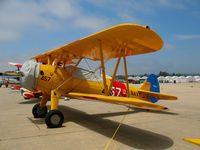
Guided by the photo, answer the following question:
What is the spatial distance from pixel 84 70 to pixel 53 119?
7.42ft

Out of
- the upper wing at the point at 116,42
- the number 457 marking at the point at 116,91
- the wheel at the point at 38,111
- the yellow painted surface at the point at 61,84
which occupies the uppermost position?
the upper wing at the point at 116,42

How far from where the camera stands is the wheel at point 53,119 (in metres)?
4.69

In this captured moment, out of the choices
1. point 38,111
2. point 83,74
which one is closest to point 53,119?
point 38,111

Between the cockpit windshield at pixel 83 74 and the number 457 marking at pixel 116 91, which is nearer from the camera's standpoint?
the cockpit windshield at pixel 83 74

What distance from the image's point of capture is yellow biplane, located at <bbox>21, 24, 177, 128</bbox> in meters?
4.16

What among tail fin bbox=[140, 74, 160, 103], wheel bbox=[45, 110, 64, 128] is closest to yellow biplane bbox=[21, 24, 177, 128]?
wheel bbox=[45, 110, 64, 128]

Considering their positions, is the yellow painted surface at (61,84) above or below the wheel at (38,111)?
above

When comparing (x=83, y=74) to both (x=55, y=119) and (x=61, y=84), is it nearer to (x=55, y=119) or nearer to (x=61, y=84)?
(x=61, y=84)

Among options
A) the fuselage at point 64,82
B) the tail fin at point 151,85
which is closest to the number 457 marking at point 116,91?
the fuselage at point 64,82

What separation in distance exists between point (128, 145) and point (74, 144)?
4.04 ft

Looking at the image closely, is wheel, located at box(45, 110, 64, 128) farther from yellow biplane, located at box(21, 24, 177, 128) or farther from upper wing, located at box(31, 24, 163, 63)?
upper wing, located at box(31, 24, 163, 63)

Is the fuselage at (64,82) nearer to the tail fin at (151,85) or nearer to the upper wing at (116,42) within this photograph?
the upper wing at (116,42)

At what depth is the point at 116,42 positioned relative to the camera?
4883 mm

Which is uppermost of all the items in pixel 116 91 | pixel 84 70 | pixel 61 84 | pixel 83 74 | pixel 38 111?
pixel 84 70
